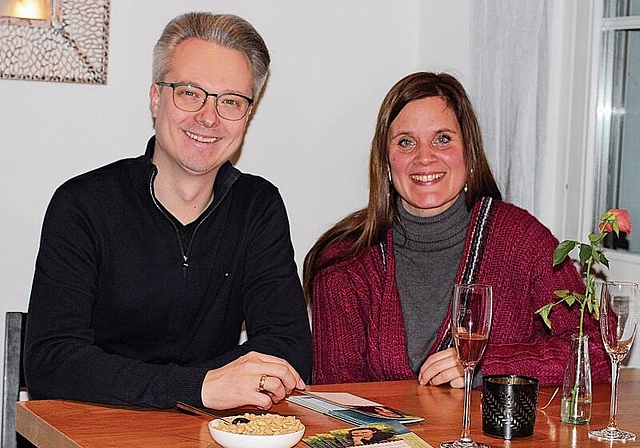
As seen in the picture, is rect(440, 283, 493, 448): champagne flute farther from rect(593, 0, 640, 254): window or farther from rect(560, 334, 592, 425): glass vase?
rect(593, 0, 640, 254): window

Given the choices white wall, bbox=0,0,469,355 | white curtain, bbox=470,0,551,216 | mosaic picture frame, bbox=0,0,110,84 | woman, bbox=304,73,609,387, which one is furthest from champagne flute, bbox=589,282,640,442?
mosaic picture frame, bbox=0,0,110,84

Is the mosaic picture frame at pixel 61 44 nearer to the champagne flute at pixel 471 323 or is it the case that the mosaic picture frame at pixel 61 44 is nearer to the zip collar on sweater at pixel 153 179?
the zip collar on sweater at pixel 153 179

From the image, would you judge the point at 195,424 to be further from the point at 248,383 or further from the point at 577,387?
the point at 577,387

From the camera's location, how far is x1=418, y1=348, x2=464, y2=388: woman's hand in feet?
7.02

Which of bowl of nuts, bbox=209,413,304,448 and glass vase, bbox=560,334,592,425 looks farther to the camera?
glass vase, bbox=560,334,592,425

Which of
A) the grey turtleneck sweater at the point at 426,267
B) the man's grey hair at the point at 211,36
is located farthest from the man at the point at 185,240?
the grey turtleneck sweater at the point at 426,267

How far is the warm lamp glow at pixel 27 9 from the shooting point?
2.87 metres

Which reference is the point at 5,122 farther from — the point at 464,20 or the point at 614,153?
the point at 614,153

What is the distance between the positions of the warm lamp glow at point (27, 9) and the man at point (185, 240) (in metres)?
0.71

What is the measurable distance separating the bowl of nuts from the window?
4.97ft

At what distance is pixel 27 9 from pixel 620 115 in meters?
1.70

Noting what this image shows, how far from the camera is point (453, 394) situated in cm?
209

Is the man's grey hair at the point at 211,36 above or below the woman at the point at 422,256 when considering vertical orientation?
above

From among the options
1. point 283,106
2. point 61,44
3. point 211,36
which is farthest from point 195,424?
point 283,106
